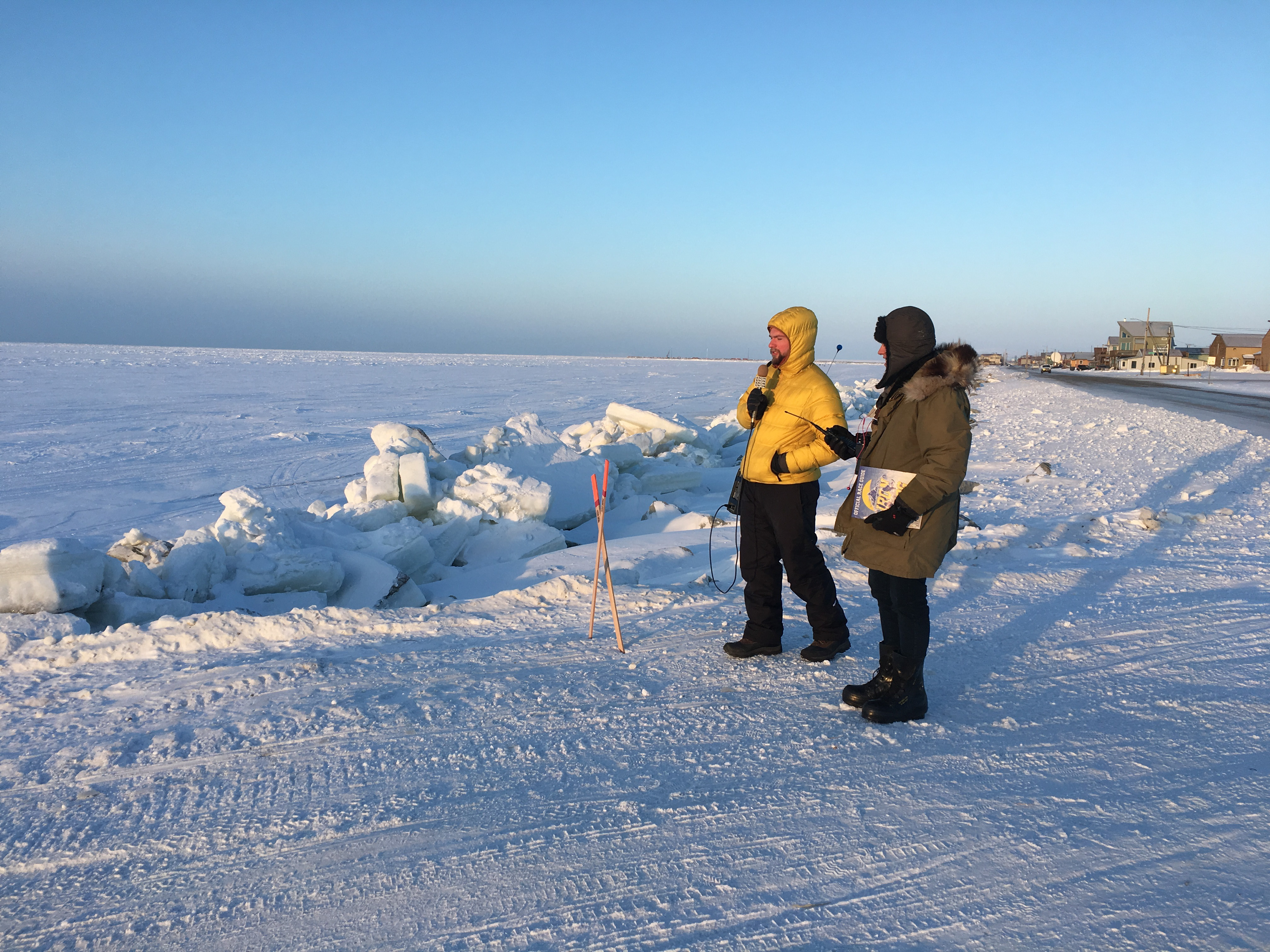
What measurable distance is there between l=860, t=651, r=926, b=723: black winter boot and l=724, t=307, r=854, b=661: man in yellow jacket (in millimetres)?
600

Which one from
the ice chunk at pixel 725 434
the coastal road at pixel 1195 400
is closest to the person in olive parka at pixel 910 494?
the ice chunk at pixel 725 434

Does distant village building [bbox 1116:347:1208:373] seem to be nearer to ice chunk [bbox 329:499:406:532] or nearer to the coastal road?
the coastal road

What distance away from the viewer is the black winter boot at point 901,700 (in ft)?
10.6

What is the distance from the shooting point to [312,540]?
6430 millimetres

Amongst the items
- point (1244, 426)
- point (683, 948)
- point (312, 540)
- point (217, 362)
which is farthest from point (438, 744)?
point (217, 362)

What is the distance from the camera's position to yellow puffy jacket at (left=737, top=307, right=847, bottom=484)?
3.60 meters

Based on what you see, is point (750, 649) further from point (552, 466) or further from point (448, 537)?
point (552, 466)

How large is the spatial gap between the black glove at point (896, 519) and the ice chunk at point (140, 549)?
5012 millimetres

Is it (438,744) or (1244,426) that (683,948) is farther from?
(1244,426)

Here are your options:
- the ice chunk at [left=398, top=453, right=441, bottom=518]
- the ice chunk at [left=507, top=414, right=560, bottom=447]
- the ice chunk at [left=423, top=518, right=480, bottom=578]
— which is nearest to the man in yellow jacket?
the ice chunk at [left=423, top=518, right=480, bottom=578]

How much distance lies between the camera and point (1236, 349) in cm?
7212

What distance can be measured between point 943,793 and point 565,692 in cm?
161

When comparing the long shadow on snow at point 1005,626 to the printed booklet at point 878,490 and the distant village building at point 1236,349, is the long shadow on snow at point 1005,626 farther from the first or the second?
the distant village building at point 1236,349

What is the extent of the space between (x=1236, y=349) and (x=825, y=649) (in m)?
88.2
